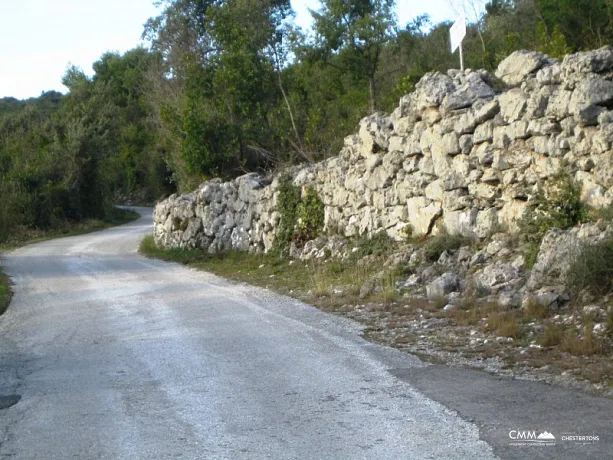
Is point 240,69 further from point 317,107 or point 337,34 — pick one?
point 337,34

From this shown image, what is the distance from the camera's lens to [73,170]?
44031mm

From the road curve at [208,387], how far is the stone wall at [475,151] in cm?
378

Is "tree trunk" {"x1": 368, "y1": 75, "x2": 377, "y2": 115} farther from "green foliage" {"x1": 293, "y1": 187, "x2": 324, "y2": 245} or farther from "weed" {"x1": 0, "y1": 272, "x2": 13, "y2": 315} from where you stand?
"weed" {"x1": 0, "y1": 272, "x2": 13, "y2": 315}

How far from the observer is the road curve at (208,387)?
618cm

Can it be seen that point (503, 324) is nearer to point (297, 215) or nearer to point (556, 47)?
point (556, 47)

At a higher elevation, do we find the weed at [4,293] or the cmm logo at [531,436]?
the weed at [4,293]

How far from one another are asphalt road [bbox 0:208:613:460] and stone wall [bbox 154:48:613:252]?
413 cm

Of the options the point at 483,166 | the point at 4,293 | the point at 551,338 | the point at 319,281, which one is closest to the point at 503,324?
the point at 551,338

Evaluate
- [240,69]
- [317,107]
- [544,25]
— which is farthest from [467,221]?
[240,69]

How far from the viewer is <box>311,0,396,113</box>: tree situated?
949 inches

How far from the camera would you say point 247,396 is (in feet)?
24.9

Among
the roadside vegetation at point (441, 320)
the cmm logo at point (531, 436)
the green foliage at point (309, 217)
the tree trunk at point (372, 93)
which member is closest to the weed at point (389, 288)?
the roadside vegetation at point (441, 320)

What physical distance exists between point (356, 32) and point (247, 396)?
59.9 feet

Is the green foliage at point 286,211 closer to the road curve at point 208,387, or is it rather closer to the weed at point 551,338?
the road curve at point 208,387
